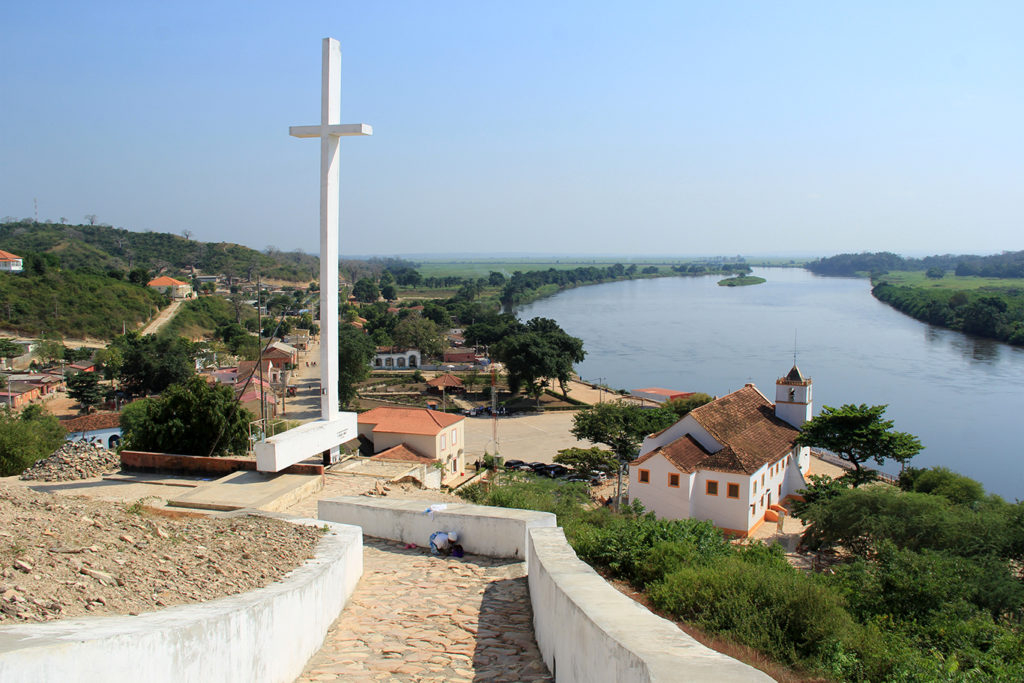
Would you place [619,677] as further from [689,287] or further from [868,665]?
[689,287]

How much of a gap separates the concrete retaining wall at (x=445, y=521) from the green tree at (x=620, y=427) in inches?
689

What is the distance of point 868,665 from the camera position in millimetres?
4852

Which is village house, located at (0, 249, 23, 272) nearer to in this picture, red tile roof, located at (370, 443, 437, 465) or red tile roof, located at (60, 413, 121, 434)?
red tile roof, located at (60, 413, 121, 434)

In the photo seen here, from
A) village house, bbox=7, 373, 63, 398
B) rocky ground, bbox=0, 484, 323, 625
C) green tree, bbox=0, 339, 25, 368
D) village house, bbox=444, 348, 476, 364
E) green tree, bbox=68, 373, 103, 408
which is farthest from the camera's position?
village house, bbox=444, 348, 476, 364

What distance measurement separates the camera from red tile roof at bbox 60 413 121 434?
2628 cm

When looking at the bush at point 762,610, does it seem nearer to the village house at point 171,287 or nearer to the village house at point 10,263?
the village house at point 10,263

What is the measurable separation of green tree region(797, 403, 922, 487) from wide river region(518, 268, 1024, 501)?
756cm

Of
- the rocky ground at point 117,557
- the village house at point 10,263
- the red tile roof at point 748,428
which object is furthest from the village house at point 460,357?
the rocky ground at point 117,557

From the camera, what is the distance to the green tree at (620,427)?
2450 cm

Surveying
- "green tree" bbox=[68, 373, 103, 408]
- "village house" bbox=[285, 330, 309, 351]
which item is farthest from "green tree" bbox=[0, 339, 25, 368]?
"village house" bbox=[285, 330, 309, 351]

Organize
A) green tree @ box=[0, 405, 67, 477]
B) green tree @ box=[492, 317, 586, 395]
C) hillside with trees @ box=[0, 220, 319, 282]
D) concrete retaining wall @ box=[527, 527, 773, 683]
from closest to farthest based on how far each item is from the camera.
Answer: concrete retaining wall @ box=[527, 527, 773, 683]
green tree @ box=[0, 405, 67, 477]
green tree @ box=[492, 317, 586, 395]
hillside with trees @ box=[0, 220, 319, 282]

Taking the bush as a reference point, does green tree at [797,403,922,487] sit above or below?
below

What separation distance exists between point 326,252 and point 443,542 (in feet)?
13.9

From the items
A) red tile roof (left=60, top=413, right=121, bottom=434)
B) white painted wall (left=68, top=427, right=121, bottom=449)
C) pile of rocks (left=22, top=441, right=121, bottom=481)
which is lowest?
white painted wall (left=68, top=427, right=121, bottom=449)
